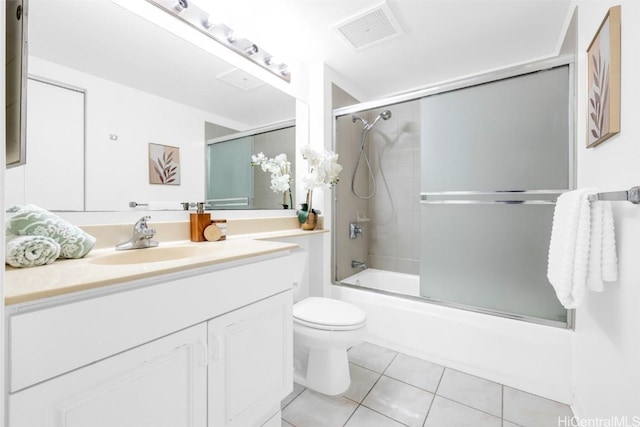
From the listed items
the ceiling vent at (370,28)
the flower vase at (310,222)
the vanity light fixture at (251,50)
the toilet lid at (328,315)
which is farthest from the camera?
the flower vase at (310,222)

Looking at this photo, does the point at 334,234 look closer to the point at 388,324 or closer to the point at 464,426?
the point at 388,324

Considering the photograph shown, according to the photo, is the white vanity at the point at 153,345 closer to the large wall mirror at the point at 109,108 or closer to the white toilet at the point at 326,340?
the white toilet at the point at 326,340

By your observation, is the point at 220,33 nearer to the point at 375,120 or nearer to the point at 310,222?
the point at 310,222

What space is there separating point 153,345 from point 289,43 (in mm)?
1973

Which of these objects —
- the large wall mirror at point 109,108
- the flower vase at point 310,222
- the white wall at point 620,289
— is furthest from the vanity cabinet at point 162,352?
the white wall at point 620,289

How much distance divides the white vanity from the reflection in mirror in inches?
27.4

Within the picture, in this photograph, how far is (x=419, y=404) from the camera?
4.64 ft

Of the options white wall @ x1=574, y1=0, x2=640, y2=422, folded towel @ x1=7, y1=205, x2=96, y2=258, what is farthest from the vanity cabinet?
white wall @ x1=574, y1=0, x2=640, y2=422

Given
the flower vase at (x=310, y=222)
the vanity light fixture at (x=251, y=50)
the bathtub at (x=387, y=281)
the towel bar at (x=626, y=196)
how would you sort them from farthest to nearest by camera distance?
1. the bathtub at (x=387, y=281)
2. the flower vase at (x=310, y=222)
3. the vanity light fixture at (x=251, y=50)
4. the towel bar at (x=626, y=196)

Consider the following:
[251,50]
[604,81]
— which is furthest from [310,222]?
[604,81]

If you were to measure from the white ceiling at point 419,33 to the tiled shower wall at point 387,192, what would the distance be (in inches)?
18.5

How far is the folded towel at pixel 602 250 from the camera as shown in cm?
93

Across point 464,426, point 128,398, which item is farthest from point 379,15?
point 464,426

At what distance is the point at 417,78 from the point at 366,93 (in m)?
0.50
